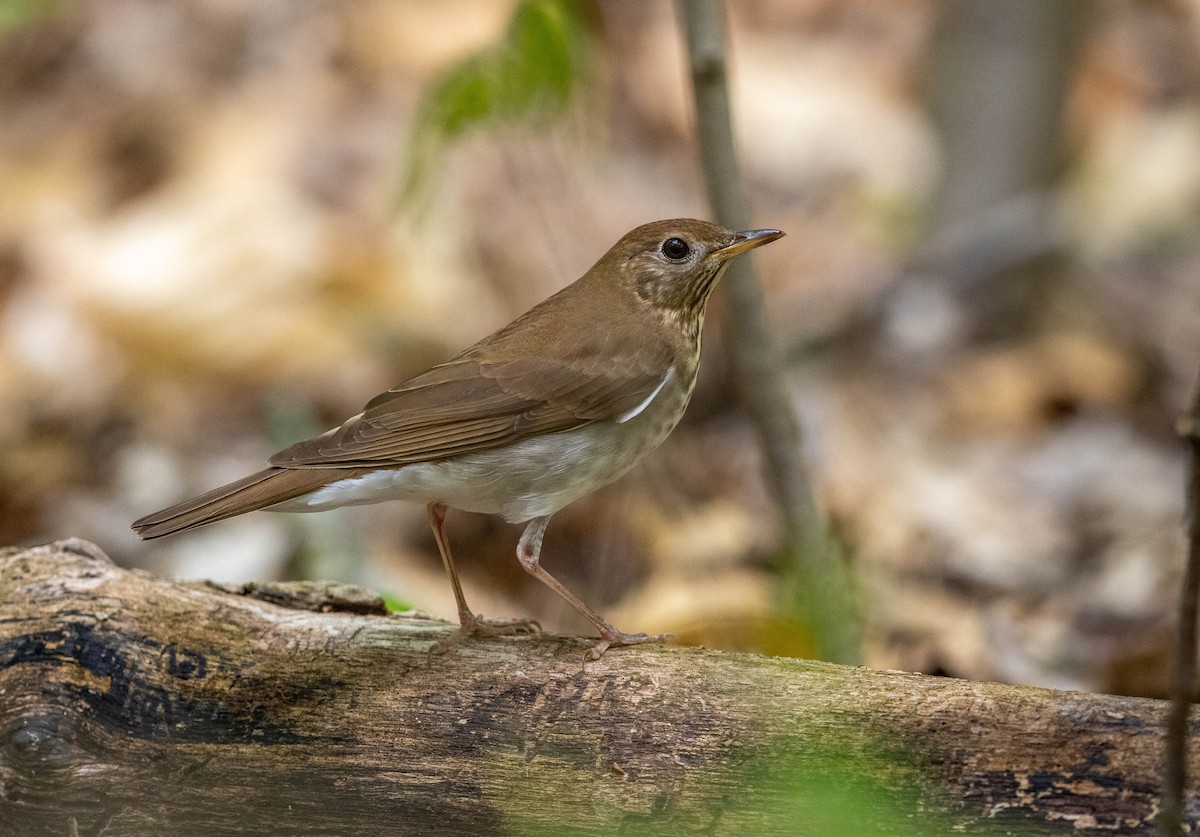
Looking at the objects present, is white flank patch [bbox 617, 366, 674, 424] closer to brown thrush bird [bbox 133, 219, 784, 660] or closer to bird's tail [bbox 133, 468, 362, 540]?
brown thrush bird [bbox 133, 219, 784, 660]

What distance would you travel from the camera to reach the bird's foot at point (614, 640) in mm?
3232

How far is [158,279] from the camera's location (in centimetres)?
667

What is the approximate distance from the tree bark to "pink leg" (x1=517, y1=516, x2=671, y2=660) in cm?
5

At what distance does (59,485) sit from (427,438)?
3269 mm

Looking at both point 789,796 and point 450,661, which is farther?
point 450,661

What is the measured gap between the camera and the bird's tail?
3164 millimetres

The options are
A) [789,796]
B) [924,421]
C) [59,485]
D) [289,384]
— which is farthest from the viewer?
[924,421]

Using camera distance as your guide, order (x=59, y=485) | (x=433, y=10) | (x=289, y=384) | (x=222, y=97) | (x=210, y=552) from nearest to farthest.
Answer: (x=210, y=552)
(x=59, y=485)
(x=289, y=384)
(x=222, y=97)
(x=433, y=10)

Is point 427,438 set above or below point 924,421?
below

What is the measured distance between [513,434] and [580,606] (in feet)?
1.64

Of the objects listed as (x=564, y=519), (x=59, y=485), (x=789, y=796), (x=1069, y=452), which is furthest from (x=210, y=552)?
(x=1069, y=452)

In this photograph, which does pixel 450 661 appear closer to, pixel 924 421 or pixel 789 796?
pixel 789 796

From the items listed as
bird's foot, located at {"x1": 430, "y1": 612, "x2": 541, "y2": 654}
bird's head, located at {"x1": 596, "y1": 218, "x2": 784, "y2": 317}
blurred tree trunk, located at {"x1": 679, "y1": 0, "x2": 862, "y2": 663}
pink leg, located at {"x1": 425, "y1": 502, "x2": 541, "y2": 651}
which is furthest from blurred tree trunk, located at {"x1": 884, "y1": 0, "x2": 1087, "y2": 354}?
bird's foot, located at {"x1": 430, "y1": 612, "x2": 541, "y2": 654}

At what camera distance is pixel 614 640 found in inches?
131
